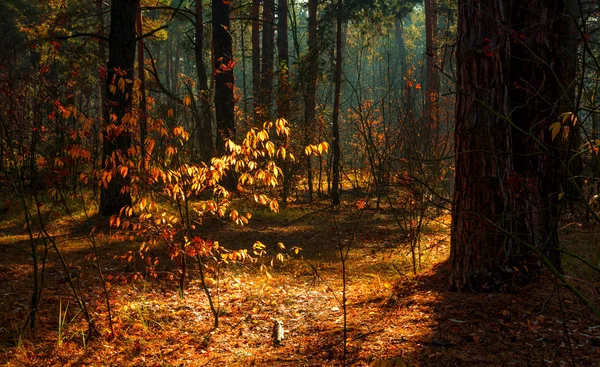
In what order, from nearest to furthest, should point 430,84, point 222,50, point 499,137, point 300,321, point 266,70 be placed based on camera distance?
1. point 499,137
2. point 300,321
3. point 222,50
4. point 430,84
5. point 266,70

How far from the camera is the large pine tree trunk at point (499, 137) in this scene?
3.95 m

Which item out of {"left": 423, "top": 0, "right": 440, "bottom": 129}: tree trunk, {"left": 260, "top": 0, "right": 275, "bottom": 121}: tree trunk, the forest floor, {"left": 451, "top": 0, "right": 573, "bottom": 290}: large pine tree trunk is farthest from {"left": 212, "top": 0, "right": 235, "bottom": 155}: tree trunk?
{"left": 451, "top": 0, "right": 573, "bottom": 290}: large pine tree trunk

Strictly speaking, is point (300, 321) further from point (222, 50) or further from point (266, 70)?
point (266, 70)

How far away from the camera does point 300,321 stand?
4.60m

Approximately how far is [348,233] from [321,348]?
462cm

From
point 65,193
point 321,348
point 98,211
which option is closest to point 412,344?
point 321,348

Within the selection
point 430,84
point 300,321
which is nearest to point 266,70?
point 430,84

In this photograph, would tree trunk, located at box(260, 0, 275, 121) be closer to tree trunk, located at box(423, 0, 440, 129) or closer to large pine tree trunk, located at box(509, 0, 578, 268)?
tree trunk, located at box(423, 0, 440, 129)

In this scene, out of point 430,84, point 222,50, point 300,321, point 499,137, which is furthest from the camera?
point 430,84

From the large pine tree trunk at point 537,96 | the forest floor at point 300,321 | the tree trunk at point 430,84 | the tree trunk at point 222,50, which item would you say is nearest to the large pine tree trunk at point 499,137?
the large pine tree trunk at point 537,96

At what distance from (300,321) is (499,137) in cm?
244

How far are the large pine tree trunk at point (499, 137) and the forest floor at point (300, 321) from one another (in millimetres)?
312

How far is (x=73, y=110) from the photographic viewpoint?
3908mm

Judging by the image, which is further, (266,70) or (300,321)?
(266,70)
